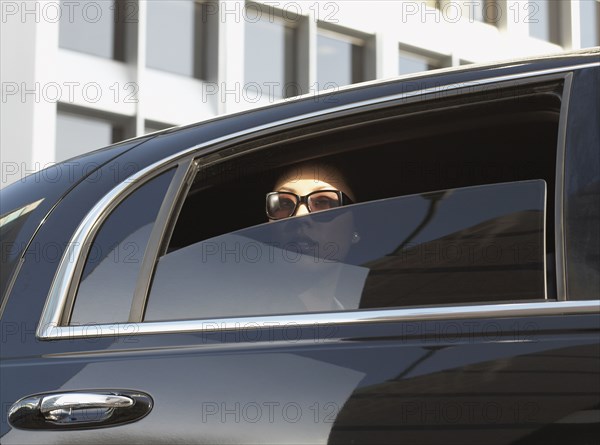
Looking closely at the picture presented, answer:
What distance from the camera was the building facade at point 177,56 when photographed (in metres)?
16.2

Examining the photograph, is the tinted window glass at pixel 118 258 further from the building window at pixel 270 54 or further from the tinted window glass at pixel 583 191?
the building window at pixel 270 54

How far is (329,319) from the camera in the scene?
1897 millimetres

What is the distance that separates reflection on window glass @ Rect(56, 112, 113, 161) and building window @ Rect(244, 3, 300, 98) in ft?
9.32

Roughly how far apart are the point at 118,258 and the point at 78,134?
15303 mm

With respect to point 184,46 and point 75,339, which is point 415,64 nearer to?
point 184,46

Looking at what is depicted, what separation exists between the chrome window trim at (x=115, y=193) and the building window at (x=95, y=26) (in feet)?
50.4

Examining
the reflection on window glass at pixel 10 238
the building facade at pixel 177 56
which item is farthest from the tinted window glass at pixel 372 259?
the building facade at pixel 177 56

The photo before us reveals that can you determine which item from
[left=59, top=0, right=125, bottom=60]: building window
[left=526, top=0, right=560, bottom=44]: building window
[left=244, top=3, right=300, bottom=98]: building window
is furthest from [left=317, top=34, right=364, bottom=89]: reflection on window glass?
[left=526, top=0, right=560, bottom=44]: building window

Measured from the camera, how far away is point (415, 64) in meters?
22.3

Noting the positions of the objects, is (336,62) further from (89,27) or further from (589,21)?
(589,21)

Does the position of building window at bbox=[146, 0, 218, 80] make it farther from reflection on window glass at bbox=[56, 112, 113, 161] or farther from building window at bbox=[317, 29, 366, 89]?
building window at bbox=[317, 29, 366, 89]

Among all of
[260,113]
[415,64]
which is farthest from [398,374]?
[415,64]

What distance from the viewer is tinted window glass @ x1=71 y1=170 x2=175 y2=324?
206cm

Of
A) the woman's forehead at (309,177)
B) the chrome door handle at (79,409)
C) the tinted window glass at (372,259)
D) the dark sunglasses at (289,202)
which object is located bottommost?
the chrome door handle at (79,409)
